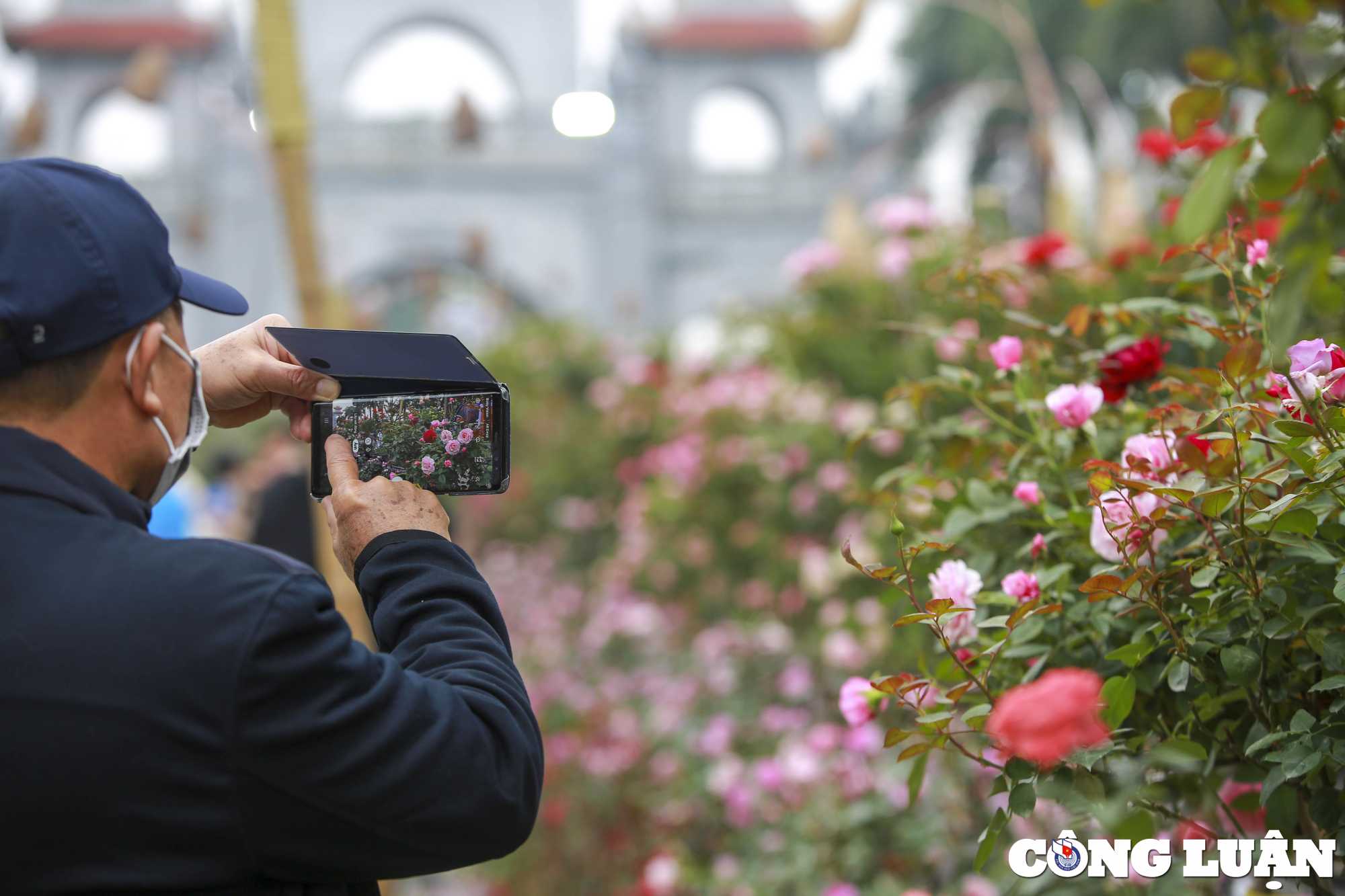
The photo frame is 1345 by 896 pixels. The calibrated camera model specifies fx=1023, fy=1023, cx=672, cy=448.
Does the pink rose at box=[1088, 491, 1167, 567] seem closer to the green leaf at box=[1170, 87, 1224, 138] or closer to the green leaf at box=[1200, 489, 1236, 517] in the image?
the green leaf at box=[1200, 489, 1236, 517]

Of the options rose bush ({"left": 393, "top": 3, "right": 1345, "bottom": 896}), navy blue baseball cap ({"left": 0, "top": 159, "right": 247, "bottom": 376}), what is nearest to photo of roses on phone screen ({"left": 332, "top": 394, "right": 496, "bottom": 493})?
navy blue baseball cap ({"left": 0, "top": 159, "right": 247, "bottom": 376})

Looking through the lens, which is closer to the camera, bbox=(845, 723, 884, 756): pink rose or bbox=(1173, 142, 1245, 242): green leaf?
bbox=(1173, 142, 1245, 242): green leaf

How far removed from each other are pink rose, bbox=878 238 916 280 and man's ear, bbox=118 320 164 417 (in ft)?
7.72

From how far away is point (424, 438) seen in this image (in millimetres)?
1041

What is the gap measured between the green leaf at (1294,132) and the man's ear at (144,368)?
2.66 feet

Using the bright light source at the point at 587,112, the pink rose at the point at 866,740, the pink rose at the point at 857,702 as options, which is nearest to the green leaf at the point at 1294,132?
the pink rose at the point at 857,702

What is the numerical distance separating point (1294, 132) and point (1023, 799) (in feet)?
1.89

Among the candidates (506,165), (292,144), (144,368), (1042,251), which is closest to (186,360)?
(144,368)

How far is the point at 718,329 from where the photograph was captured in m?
5.06

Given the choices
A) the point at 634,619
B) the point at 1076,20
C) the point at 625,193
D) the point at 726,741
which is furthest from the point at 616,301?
the point at 726,741

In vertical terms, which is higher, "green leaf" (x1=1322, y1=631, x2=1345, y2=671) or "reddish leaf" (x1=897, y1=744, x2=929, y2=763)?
"green leaf" (x1=1322, y1=631, x2=1345, y2=671)

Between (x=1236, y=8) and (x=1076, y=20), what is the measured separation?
2067cm

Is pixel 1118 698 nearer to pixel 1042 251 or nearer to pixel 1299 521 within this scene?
pixel 1299 521

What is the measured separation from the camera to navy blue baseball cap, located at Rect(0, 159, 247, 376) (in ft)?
2.52
